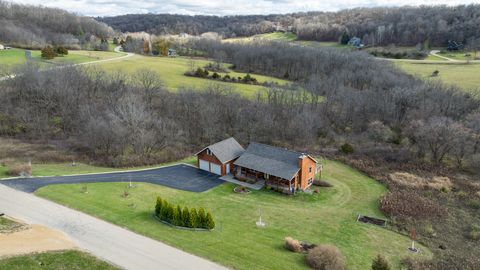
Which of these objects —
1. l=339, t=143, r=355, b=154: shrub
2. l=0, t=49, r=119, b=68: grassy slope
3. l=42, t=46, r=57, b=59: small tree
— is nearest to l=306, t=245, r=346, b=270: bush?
l=339, t=143, r=355, b=154: shrub

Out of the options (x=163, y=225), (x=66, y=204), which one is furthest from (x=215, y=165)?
(x=66, y=204)

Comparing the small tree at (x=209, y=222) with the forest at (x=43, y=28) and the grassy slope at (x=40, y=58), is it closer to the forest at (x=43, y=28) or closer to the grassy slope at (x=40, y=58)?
the grassy slope at (x=40, y=58)

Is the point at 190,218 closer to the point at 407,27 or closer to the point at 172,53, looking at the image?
the point at 172,53

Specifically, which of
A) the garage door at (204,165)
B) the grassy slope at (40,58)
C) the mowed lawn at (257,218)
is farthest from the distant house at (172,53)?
the mowed lawn at (257,218)

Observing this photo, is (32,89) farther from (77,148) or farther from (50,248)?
(50,248)

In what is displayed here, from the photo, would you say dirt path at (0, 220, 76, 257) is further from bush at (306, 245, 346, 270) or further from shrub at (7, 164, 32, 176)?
bush at (306, 245, 346, 270)

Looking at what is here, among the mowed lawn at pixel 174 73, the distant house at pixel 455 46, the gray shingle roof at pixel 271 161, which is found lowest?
the gray shingle roof at pixel 271 161
